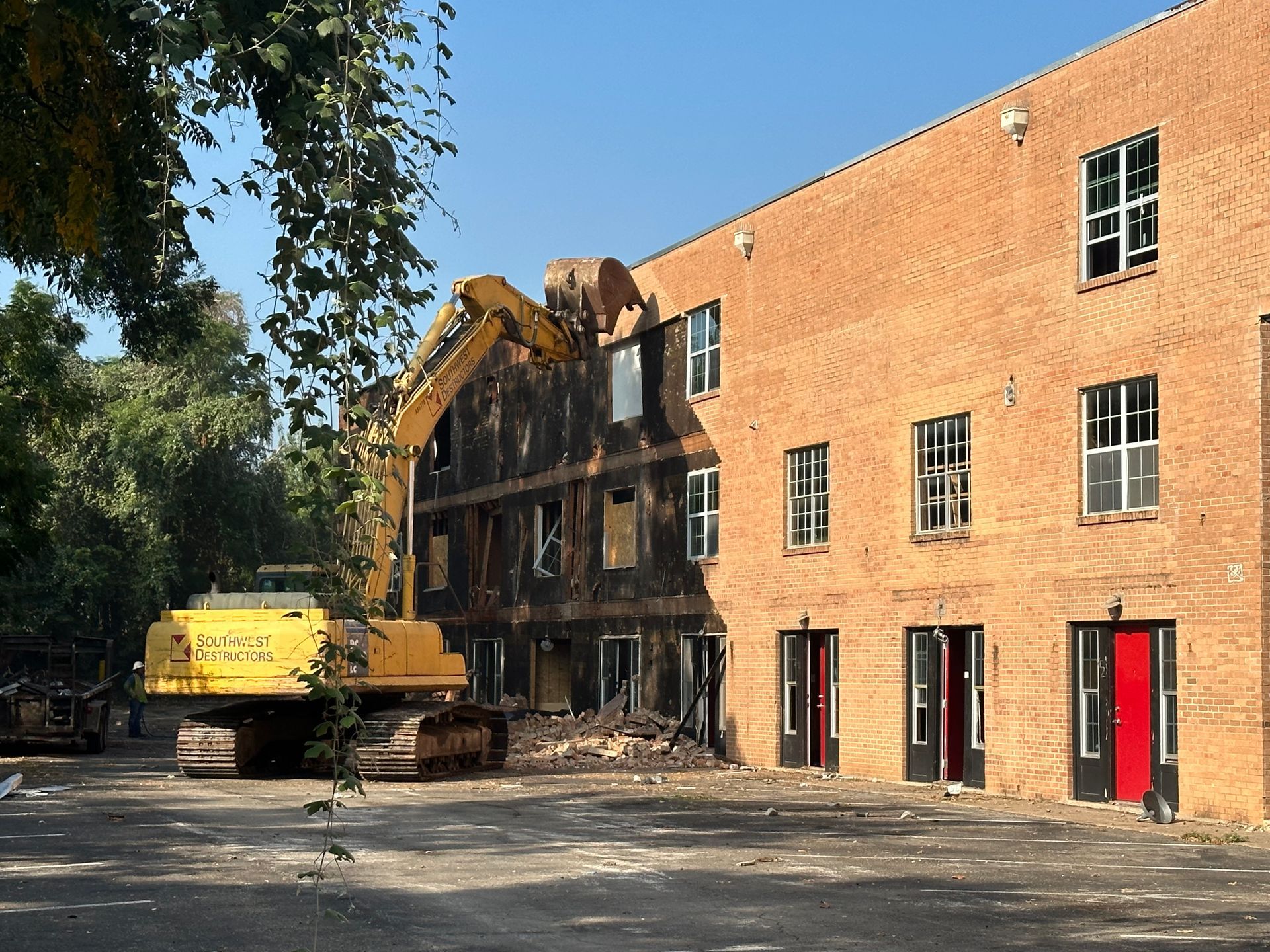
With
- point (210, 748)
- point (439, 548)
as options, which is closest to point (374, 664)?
point (210, 748)

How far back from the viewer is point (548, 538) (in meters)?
38.0

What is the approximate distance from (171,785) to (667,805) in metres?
7.57

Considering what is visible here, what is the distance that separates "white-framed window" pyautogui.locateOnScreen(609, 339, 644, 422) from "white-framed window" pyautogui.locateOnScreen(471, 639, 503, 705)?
26.4 feet

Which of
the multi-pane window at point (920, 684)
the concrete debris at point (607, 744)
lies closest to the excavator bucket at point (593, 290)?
the concrete debris at point (607, 744)

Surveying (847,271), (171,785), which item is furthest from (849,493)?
(171,785)

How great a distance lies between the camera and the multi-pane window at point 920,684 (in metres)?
25.3

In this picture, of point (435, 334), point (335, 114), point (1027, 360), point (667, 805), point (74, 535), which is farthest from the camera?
point (74, 535)

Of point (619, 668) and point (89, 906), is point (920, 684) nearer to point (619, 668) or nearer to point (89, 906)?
point (619, 668)

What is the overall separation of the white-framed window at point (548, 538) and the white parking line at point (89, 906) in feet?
81.8

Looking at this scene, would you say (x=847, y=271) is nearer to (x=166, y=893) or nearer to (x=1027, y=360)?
(x=1027, y=360)

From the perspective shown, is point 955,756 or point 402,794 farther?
point 955,756

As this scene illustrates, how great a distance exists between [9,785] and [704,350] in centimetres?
1571

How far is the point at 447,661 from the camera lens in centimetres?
2633

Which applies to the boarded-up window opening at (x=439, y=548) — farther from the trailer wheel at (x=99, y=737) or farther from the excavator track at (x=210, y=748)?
the excavator track at (x=210, y=748)
